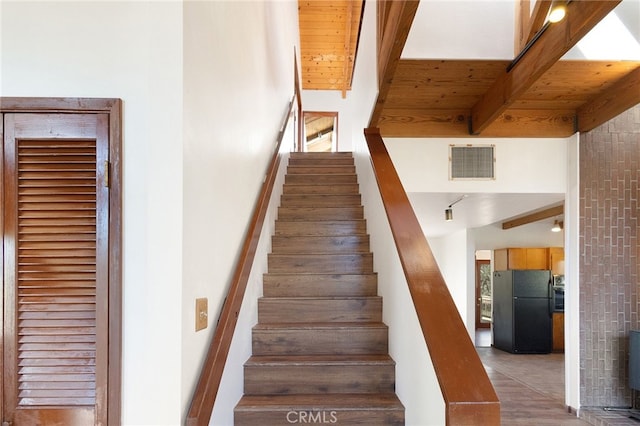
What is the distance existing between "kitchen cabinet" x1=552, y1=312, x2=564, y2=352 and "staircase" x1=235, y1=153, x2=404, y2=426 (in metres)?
5.42

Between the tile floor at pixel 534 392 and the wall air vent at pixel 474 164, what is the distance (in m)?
2.13

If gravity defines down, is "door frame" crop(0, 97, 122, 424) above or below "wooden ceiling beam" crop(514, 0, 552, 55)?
below

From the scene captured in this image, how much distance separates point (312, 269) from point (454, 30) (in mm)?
1953

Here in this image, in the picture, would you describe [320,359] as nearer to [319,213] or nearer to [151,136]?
[151,136]

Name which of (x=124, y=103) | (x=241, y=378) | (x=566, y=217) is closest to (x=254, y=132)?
(x=124, y=103)

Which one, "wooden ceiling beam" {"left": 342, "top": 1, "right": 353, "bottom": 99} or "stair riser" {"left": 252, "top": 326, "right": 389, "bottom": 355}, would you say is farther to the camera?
"wooden ceiling beam" {"left": 342, "top": 1, "right": 353, "bottom": 99}

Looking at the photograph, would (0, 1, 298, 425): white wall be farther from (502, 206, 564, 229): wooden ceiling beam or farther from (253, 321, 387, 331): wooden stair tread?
(502, 206, 564, 229): wooden ceiling beam

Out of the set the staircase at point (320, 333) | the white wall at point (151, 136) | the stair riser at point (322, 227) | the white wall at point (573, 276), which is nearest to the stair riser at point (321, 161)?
the staircase at point (320, 333)

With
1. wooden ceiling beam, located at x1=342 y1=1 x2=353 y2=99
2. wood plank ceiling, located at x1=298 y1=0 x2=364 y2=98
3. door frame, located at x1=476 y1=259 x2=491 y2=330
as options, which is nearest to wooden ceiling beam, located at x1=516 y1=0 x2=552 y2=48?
wood plank ceiling, located at x1=298 y1=0 x2=364 y2=98

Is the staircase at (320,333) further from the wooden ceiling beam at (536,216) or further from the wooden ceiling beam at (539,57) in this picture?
the wooden ceiling beam at (536,216)

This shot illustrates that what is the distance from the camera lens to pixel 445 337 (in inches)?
58.9

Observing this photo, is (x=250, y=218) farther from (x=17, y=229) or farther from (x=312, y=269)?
(x=17, y=229)

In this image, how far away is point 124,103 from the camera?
4.69 ft

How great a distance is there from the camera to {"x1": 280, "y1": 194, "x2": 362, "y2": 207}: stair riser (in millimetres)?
3988
